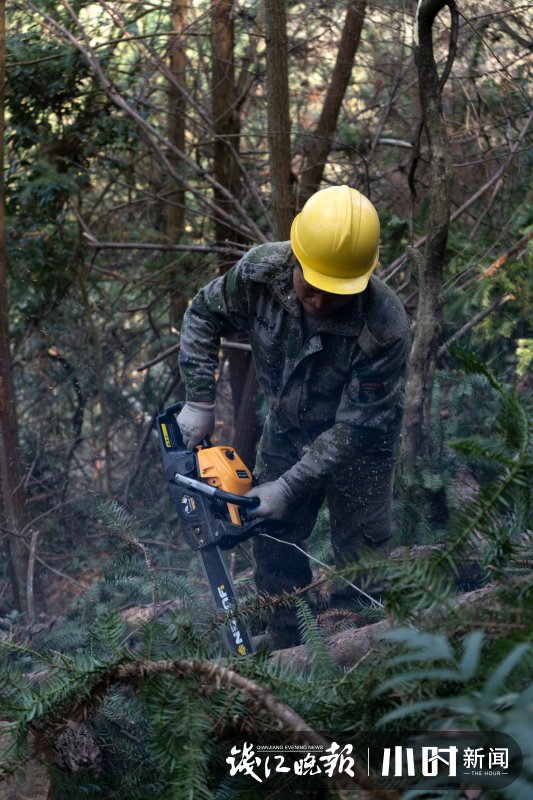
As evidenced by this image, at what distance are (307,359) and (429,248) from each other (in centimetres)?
116

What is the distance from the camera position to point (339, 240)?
3.22 m

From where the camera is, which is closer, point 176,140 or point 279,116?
point 279,116

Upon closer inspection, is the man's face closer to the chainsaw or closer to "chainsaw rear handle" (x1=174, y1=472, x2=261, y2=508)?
the chainsaw

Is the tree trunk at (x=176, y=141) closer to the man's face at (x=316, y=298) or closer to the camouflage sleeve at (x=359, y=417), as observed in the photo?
the man's face at (x=316, y=298)

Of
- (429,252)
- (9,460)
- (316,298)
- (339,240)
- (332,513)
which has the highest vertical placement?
(339,240)

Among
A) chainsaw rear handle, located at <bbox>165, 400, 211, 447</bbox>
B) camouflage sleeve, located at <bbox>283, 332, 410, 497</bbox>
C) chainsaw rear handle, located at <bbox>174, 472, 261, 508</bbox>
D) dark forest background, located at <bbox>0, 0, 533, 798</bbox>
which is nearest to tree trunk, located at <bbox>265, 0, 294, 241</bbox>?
dark forest background, located at <bbox>0, 0, 533, 798</bbox>

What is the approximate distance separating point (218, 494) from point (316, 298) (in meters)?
0.99

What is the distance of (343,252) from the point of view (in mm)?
3230

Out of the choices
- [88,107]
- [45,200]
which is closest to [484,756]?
[45,200]

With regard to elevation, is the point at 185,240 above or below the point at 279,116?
below

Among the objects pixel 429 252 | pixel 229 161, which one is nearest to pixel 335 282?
pixel 429 252

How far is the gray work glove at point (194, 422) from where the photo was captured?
400 cm

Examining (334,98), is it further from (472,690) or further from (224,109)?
(472,690)

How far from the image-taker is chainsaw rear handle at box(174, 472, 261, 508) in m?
3.56
